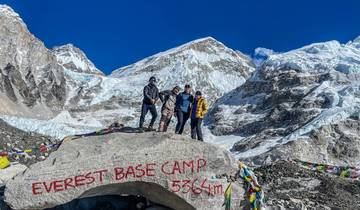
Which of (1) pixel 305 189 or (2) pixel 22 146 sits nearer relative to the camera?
(1) pixel 305 189

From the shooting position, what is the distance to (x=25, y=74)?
115 m

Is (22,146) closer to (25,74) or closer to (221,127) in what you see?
(221,127)

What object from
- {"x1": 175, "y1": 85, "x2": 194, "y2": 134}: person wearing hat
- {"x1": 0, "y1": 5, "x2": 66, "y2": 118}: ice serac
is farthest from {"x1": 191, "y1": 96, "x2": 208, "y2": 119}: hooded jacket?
{"x1": 0, "y1": 5, "x2": 66, "y2": 118}: ice serac

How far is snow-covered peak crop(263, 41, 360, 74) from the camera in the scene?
114875 mm

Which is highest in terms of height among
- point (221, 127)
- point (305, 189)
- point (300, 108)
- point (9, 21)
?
point (9, 21)

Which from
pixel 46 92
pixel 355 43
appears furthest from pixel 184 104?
pixel 355 43

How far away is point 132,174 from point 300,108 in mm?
77027

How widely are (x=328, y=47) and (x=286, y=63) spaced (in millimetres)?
16931

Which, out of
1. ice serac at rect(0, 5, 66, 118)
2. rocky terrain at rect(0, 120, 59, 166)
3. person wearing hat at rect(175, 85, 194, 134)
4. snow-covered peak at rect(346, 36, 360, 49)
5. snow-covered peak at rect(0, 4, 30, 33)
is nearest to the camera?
person wearing hat at rect(175, 85, 194, 134)

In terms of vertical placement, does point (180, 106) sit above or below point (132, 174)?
above

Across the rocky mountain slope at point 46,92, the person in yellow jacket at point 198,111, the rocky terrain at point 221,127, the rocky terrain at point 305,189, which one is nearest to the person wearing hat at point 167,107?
the person in yellow jacket at point 198,111

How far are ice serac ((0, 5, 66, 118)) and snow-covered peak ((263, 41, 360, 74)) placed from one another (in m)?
56.4

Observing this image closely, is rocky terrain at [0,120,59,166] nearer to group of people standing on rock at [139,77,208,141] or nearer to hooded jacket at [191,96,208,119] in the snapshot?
group of people standing on rock at [139,77,208,141]

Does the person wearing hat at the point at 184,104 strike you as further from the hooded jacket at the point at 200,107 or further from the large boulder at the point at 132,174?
the large boulder at the point at 132,174
